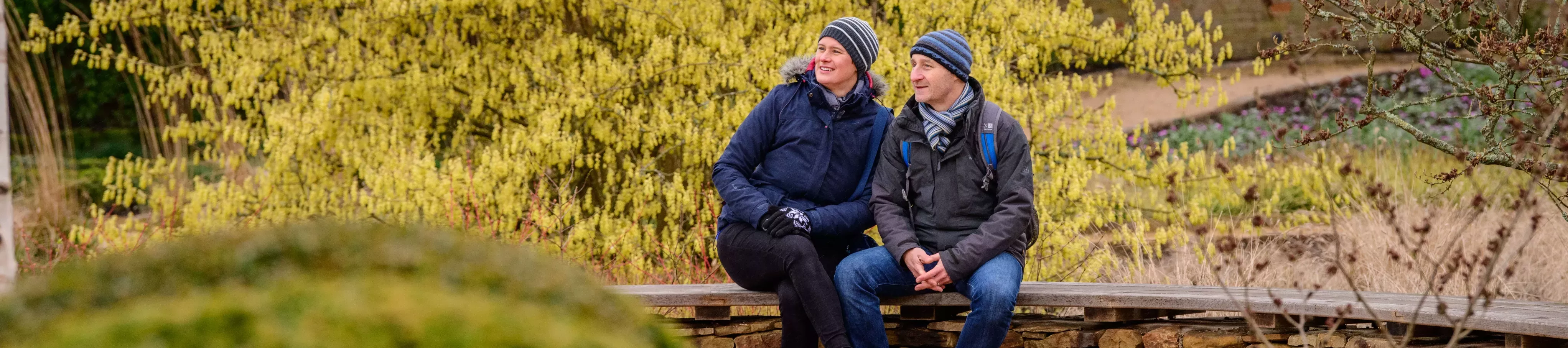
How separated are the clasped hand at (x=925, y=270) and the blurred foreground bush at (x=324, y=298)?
1612mm

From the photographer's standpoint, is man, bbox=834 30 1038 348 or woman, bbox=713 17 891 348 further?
woman, bbox=713 17 891 348

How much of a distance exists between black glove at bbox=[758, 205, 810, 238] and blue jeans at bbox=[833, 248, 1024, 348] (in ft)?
0.52

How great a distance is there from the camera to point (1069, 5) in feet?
17.9

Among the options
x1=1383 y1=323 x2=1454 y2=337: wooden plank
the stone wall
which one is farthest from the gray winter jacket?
x1=1383 y1=323 x2=1454 y2=337: wooden plank

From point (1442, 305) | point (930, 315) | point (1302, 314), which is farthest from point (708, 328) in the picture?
point (1442, 305)

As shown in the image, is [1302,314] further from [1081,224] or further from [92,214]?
[92,214]

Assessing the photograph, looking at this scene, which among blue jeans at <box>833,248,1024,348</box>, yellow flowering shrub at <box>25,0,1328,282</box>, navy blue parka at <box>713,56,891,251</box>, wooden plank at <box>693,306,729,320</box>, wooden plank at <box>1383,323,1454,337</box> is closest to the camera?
wooden plank at <box>1383,323,1454,337</box>

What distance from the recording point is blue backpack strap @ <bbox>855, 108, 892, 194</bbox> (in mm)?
3482

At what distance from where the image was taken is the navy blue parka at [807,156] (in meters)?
3.39

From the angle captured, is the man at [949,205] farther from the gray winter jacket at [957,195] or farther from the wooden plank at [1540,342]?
the wooden plank at [1540,342]

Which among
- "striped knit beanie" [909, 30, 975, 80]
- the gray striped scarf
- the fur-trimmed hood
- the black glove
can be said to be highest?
"striped knit beanie" [909, 30, 975, 80]

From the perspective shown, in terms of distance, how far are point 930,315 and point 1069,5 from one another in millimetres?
2214

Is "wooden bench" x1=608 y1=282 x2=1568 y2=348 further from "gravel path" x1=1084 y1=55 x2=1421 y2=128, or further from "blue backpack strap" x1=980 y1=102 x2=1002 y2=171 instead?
"gravel path" x1=1084 y1=55 x2=1421 y2=128

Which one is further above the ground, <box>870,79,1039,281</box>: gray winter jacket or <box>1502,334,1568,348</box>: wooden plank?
<box>870,79,1039,281</box>: gray winter jacket
